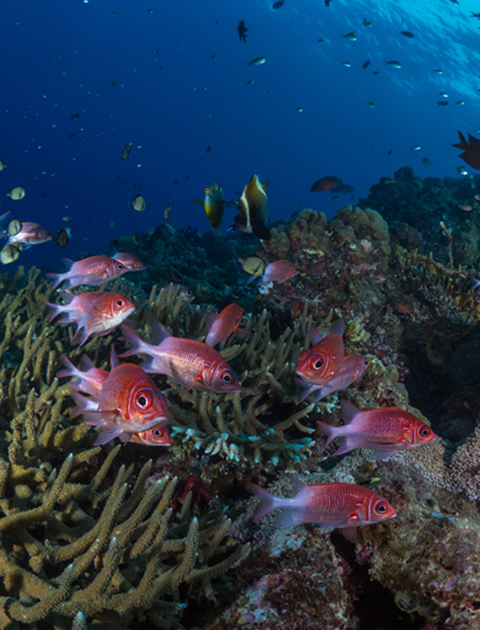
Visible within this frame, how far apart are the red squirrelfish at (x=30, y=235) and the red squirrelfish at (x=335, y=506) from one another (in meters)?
6.49

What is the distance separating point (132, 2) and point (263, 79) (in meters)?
47.9

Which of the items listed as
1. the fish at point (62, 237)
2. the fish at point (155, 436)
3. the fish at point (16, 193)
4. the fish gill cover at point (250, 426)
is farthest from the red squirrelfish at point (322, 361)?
the fish at point (16, 193)

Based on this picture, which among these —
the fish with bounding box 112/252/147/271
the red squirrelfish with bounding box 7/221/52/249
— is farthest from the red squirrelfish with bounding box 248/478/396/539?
the red squirrelfish with bounding box 7/221/52/249

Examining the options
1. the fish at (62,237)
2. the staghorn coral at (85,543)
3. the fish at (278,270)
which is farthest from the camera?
the fish at (62,237)

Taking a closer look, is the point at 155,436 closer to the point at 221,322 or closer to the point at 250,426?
the point at 221,322

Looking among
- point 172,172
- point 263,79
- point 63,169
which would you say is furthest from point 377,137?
point 63,169

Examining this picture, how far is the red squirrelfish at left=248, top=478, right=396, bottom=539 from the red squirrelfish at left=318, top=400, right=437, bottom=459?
34 centimetres

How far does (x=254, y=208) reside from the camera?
3895mm

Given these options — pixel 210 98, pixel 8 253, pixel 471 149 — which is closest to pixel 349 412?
pixel 471 149

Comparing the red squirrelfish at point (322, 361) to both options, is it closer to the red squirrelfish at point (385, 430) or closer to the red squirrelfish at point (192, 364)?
the red squirrelfish at point (385, 430)

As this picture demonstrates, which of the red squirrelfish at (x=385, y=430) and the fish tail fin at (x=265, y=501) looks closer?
the fish tail fin at (x=265, y=501)

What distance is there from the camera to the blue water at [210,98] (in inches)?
2719

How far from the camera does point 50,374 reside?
4.02m

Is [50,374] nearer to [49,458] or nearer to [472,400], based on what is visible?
[49,458]
